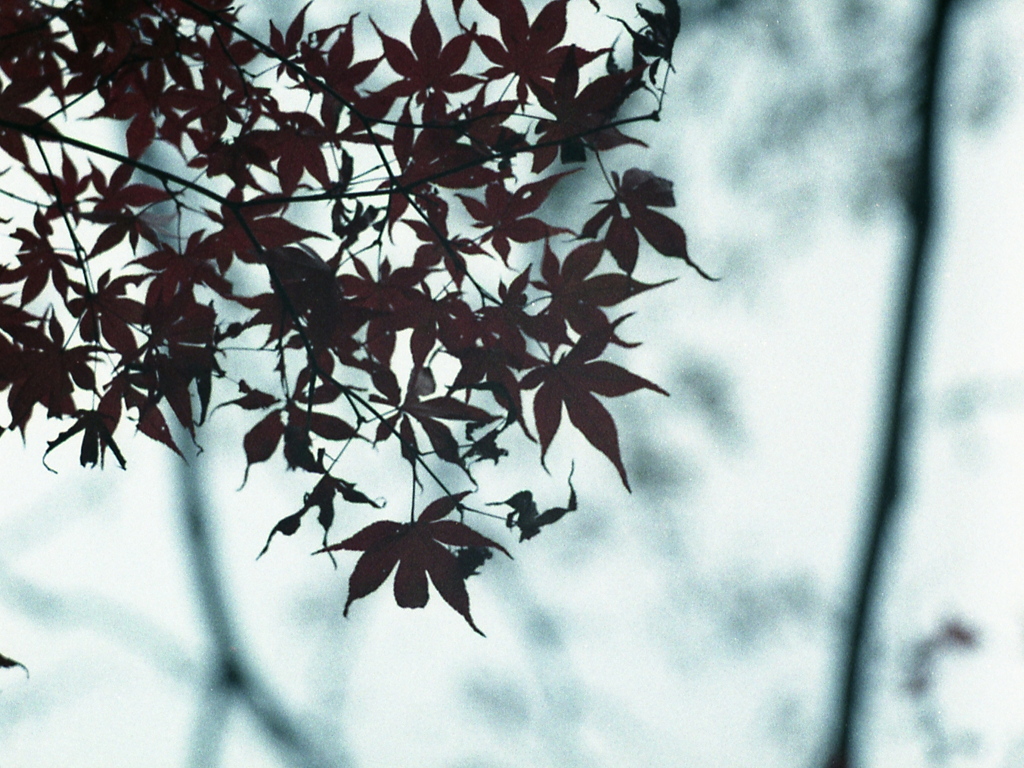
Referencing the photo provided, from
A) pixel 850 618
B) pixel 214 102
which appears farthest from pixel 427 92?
pixel 850 618

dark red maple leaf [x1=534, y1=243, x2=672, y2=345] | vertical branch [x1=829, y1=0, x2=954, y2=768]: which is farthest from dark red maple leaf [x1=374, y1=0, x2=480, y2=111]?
vertical branch [x1=829, y1=0, x2=954, y2=768]

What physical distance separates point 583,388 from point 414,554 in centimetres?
28

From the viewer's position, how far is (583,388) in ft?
2.92

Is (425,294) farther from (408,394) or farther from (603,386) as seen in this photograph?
(603,386)

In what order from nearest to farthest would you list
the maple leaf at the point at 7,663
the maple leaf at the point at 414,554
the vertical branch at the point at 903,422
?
the maple leaf at the point at 7,663 < the maple leaf at the point at 414,554 < the vertical branch at the point at 903,422

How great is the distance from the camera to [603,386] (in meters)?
0.88

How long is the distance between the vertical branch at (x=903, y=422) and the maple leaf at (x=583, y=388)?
1.77 meters

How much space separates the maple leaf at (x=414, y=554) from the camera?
88cm

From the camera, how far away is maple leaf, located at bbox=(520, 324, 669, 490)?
0.86 meters

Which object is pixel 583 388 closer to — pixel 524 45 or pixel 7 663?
pixel 524 45

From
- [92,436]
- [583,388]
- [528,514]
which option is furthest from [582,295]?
[92,436]

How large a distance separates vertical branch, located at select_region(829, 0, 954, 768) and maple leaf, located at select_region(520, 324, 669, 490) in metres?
1.77

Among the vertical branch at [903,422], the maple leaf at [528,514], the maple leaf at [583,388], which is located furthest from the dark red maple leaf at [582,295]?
the vertical branch at [903,422]

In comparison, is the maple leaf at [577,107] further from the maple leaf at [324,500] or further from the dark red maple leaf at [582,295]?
the maple leaf at [324,500]
